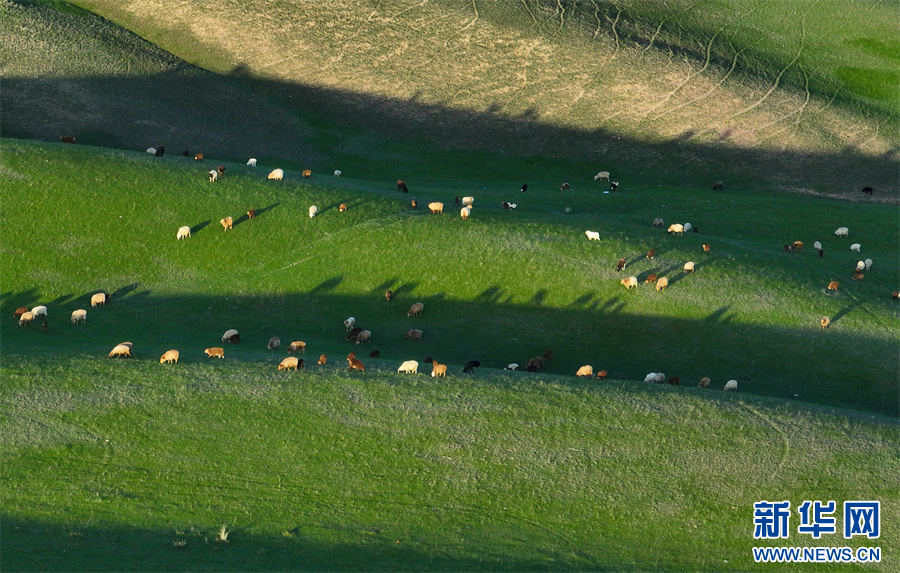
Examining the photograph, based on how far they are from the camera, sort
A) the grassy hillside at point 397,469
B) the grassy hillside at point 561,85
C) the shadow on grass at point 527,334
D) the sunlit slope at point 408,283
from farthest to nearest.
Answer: the grassy hillside at point 561,85
the sunlit slope at point 408,283
the shadow on grass at point 527,334
the grassy hillside at point 397,469

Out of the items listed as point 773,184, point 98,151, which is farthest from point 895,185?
point 98,151

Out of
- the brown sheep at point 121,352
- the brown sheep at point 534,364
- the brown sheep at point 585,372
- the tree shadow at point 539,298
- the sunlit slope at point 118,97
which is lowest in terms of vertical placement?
the brown sheep at point 585,372

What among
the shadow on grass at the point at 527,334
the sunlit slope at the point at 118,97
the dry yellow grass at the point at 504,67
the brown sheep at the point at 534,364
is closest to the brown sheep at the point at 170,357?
the shadow on grass at the point at 527,334

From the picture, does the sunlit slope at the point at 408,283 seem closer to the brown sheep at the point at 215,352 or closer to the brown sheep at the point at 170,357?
the brown sheep at the point at 215,352

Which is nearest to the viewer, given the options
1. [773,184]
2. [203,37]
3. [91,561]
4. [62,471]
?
[91,561]

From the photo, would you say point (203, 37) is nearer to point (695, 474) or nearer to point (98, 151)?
point (98, 151)

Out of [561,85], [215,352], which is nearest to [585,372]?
[215,352]

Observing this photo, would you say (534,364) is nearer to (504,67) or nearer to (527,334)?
(527,334)
